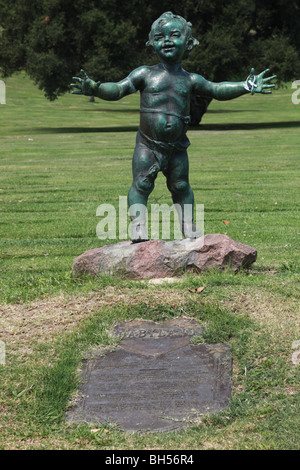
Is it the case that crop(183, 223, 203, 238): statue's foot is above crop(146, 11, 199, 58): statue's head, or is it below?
below

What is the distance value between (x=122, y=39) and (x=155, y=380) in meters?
21.6

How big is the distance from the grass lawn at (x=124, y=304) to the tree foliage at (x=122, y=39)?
38.7 feet

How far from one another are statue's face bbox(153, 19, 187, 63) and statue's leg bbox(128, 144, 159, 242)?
2.75ft

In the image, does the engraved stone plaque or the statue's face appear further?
the statue's face

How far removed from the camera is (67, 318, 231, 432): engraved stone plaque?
417 cm

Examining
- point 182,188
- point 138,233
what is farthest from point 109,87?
point 138,233

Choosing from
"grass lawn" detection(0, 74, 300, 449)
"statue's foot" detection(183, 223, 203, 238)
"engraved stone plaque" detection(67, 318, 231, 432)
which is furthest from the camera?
"statue's foot" detection(183, 223, 203, 238)

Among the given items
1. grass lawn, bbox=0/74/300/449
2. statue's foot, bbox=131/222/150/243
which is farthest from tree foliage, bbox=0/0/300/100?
statue's foot, bbox=131/222/150/243

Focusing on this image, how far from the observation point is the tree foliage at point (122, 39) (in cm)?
2459

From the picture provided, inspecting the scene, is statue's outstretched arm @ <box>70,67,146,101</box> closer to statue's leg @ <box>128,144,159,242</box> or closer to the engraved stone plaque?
statue's leg @ <box>128,144,159,242</box>

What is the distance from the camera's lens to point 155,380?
4.50 meters

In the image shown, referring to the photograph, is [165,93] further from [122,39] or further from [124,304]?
[122,39]

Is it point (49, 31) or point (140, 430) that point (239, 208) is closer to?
point (140, 430)

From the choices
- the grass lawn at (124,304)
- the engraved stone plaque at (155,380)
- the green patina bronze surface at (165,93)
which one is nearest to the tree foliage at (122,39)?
the grass lawn at (124,304)
